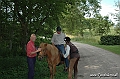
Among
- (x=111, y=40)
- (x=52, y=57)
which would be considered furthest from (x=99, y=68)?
(x=111, y=40)

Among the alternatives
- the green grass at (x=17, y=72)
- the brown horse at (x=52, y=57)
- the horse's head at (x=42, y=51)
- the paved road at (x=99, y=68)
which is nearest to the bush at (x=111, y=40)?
the paved road at (x=99, y=68)

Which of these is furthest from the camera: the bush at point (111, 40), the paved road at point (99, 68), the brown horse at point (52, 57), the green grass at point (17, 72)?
the bush at point (111, 40)

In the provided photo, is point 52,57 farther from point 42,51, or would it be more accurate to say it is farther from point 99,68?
point 99,68

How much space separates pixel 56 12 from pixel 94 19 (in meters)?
43.3

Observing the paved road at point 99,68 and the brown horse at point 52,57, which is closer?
the brown horse at point 52,57

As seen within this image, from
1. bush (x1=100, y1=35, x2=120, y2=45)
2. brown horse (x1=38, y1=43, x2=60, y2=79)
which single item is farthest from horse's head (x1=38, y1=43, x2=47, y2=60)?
bush (x1=100, y1=35, x2=120, y2=45)

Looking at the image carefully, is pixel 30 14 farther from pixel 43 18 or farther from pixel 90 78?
pixel 90 78

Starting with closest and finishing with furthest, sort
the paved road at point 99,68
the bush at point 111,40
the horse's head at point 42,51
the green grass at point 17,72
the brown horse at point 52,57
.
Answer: the horse's head at point 42,51 → the brown horse at point 52,57 → the green grass at point 17,72 → the paved road at point 99,68 → the bush at point 111,40

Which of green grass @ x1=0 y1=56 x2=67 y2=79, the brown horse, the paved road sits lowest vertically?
the paved road

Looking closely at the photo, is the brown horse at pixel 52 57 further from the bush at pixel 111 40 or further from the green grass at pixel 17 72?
the bush at pixel 111 40

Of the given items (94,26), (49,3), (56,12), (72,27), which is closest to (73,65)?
(49,3)

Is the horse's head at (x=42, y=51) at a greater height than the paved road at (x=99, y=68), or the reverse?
the horse's head at (x=42, y=51)

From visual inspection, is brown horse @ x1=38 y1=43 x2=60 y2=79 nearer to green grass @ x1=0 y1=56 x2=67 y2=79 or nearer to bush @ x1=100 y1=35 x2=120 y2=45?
green grass @ x1=0 y1=56 x2=67 y2=79

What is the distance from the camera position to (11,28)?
48.7ft
